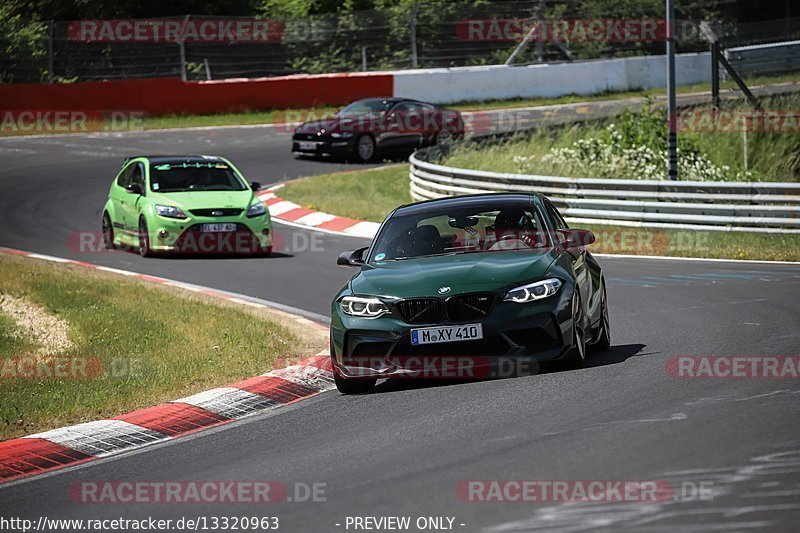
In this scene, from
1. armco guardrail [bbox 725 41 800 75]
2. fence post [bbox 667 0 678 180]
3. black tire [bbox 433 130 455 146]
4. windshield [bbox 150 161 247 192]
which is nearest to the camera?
windshield [bbox 150 161 247 192]

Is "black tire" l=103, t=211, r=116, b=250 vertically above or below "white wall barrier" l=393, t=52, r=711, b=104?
below

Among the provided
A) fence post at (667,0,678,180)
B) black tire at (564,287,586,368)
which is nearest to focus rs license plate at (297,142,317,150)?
fence post at (667,0,678,180)

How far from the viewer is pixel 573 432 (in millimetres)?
7379

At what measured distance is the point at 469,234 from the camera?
10.5 metres

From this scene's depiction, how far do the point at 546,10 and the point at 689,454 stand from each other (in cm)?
4243

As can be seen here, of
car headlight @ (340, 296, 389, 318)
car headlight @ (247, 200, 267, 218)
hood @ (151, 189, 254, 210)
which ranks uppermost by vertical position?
car headlight @ (340, 296, 389, 318)

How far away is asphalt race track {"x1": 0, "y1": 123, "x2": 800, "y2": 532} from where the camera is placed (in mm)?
5844

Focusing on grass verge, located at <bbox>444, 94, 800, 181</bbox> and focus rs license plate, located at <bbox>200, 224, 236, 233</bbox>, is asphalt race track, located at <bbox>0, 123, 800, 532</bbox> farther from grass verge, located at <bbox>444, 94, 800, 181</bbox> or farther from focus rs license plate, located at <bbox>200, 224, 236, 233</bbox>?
grass verge, located at <bbox>444, 94, 800, 181</bbox>

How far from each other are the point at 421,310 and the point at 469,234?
4.66 ft

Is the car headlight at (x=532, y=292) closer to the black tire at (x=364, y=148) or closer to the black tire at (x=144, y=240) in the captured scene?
the black tire at (x=144, y=240)

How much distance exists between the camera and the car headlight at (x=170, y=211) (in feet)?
64.2

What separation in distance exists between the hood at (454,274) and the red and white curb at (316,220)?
11718mm

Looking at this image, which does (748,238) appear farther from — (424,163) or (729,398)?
(729,398)

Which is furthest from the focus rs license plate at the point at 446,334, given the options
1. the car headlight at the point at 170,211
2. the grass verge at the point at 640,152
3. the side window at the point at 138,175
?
the grass verge at the point at 640,152
